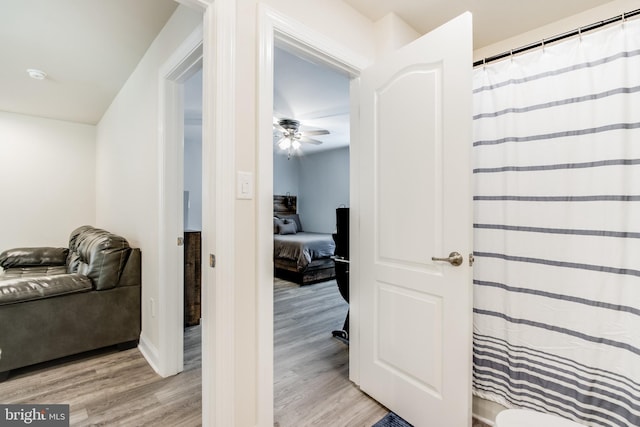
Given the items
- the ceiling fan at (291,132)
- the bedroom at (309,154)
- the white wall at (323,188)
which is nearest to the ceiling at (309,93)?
the bedroom at (309,154)

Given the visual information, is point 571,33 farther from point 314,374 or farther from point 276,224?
point 276,224

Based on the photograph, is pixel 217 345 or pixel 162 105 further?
pixel 162 105

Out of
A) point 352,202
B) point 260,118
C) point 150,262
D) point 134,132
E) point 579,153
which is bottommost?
point 150,262

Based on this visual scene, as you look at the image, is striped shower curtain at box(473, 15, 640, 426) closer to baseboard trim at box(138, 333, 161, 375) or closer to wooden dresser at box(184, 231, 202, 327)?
baseboard trim at box(138, 333, 161, 375)

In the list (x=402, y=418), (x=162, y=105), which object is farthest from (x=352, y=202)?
(x=162, y=105)

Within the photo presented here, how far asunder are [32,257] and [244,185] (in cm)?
390

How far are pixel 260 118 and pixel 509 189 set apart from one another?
1363 mm

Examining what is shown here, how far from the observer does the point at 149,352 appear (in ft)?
7.38

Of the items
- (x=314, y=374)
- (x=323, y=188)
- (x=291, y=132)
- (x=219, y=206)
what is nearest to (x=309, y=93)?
(x=291, y=132)

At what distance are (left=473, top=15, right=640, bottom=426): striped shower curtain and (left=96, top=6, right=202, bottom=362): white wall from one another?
1.95 metres

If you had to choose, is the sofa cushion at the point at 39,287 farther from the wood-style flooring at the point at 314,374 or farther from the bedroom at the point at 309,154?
the bedroom at the point at 309,154

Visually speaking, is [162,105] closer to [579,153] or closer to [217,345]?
[217,345]

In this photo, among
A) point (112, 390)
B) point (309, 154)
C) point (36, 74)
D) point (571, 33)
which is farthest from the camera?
point (309, 154)

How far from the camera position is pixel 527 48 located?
1.47m
